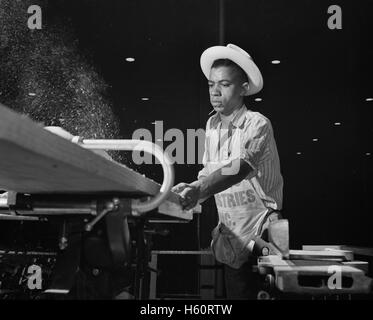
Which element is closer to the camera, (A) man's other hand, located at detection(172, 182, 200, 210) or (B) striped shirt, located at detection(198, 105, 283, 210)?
(A) man's other hand, located at detection(172, 182, 200, 210)

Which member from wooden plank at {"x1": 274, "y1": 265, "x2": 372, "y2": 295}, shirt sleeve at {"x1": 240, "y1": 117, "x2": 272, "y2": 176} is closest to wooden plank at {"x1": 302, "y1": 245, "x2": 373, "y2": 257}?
shirt sleeve at {"x1": 240, "y1": 117, "x2": 272, "y2": 176}

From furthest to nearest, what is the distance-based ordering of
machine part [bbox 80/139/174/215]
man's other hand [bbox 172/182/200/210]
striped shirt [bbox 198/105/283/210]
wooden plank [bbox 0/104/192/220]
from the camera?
striped shirt [bbox 198/105/283/210], man's other hand [bbox 172/182/200/210], machine part [bbox 80/139/174/215], wooden plank [bbox 0/104/192/220]

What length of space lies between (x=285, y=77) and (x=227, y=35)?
0.42m

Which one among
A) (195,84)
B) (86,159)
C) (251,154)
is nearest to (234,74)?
(195,84)

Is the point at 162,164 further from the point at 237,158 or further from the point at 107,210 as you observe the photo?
the point at 237,158

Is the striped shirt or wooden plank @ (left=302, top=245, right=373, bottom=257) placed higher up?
the striped shirt

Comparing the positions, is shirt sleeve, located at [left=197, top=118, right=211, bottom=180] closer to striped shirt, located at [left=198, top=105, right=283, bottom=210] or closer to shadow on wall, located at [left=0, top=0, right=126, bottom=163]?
striped shirt, located at [left=198, top=105, right=283, bottom=210]

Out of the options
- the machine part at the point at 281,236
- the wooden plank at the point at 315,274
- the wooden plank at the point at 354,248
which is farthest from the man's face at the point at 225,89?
the wooden plank at the point at 315,274

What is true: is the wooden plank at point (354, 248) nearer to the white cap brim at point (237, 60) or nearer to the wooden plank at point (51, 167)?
the white cap brim at point (237, 60)

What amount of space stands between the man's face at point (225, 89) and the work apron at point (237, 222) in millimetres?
462

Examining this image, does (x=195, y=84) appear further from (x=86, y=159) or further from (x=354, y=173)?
(x=86, y=159)

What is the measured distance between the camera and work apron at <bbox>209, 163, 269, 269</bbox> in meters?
2.61

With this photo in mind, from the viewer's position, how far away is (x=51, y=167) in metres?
0.70
